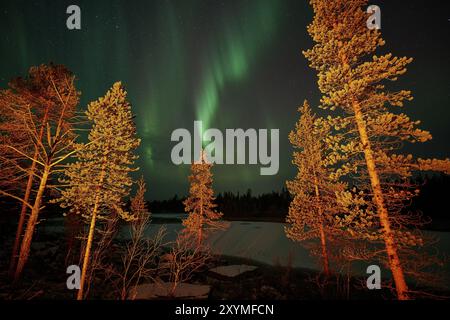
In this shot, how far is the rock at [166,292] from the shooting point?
14489mm

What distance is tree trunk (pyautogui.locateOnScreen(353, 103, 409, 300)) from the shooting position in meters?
7.73

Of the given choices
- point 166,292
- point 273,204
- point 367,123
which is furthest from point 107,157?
point 273,204

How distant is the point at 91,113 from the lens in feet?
46.9

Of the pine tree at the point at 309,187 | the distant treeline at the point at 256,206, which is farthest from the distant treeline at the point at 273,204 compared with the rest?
the pine tree at the point at 309,187

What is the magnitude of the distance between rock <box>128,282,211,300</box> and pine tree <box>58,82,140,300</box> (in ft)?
10.8

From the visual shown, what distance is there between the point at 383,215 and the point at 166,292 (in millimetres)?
13502

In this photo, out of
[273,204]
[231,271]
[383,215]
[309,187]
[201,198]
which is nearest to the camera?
[383,215]

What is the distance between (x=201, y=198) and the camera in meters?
27.5

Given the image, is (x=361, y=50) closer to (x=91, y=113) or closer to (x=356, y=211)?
(x=356, y=211)

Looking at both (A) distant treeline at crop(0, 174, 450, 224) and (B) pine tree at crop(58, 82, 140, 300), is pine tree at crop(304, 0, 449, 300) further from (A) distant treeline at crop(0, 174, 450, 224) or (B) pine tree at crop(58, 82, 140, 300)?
(A) distant treeline at crop(0, 174, 450, 224)

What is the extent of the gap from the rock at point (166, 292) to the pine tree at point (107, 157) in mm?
3278

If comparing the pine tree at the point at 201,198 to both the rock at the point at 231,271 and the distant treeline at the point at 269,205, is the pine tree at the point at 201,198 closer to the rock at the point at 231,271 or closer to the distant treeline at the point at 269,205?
the rock at the point at 231,271

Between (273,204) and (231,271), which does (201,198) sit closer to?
(231,271)
